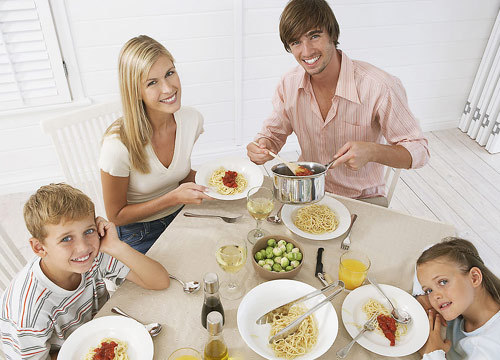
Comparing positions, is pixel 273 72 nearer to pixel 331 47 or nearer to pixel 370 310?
pixel 331 47

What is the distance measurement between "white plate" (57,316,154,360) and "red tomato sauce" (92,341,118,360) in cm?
3

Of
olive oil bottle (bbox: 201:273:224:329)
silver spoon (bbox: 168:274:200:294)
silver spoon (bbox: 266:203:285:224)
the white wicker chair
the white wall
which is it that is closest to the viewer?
olive oil bottle (bbox: 201:273:224:329)

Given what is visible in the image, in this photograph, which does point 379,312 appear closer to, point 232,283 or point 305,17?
point 232,283

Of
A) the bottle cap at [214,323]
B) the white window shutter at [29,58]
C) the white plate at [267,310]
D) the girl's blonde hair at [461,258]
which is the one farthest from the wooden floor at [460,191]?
the white window shutter at [29,58]

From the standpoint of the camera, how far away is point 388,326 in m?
1.23

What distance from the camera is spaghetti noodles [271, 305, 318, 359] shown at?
1151 mm

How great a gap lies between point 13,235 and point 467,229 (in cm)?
341

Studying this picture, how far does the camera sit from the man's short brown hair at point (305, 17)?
1.73m

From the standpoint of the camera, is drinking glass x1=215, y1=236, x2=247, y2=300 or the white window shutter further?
the white window shutter

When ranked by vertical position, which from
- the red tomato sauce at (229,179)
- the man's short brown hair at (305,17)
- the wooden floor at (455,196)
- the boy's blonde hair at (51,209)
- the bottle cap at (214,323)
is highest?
the man's short brown hair at (305,17)

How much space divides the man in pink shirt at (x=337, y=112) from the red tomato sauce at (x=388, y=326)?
65 centimetres

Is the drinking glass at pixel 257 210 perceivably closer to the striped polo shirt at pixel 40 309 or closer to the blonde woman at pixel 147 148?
the blonde woman at pixel 147 148

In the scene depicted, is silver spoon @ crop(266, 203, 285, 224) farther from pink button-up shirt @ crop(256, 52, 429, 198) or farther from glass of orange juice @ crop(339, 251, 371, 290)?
pink button-up shirt @ crop(256, 52, 429, 198)

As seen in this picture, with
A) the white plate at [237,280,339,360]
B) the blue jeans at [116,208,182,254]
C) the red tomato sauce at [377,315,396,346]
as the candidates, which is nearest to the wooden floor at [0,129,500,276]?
the blue jeans at [116,208,182,254]
